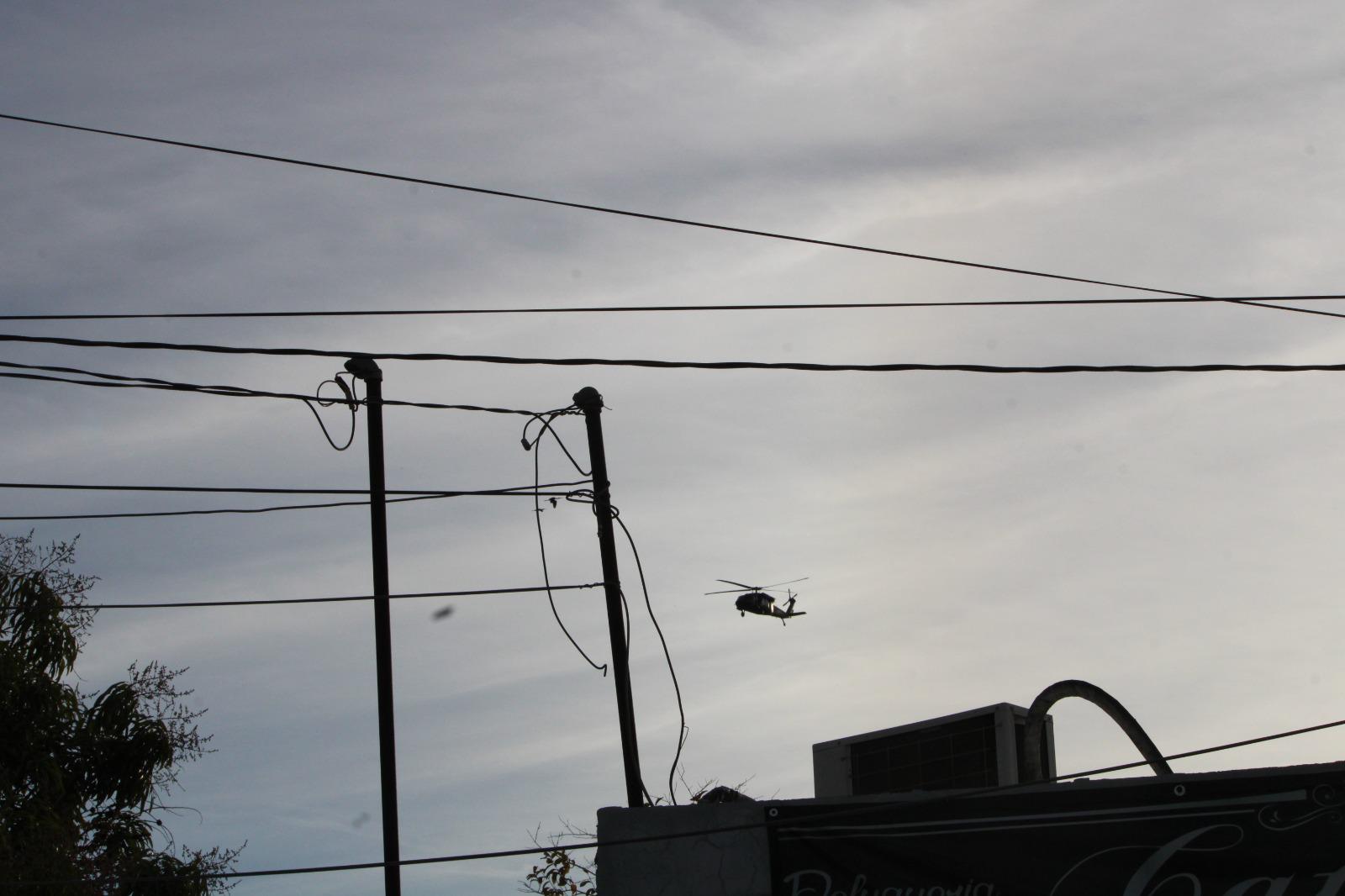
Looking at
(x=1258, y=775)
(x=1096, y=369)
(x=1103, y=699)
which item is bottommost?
(x=1258, y=775)

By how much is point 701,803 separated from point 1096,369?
4.62m

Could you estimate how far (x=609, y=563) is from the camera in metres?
14.5

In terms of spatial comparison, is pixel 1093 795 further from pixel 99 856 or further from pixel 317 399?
pixel 99 856

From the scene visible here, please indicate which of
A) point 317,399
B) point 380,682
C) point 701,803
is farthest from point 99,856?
point 701,803

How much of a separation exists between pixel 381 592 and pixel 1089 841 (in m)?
7.26

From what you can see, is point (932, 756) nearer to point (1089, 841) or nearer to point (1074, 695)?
point (1074, 695)

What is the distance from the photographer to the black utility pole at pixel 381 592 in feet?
45.8

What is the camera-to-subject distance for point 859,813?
1050 centimetres

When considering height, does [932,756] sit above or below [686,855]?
above

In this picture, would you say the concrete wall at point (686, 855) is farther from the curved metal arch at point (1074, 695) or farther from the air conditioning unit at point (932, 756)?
the air conditioning unit at point (932, 756)

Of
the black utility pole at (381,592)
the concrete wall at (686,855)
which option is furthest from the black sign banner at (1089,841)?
the black utility pole at (381,592)

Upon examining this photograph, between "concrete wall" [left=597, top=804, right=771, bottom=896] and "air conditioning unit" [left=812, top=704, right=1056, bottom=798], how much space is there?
592cm

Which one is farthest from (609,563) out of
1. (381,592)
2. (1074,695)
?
(1074,695)

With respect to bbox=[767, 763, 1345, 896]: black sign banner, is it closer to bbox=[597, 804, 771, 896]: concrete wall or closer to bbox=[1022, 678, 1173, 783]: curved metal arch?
bbox=[597, 804, 771, 896]: concrete wall
